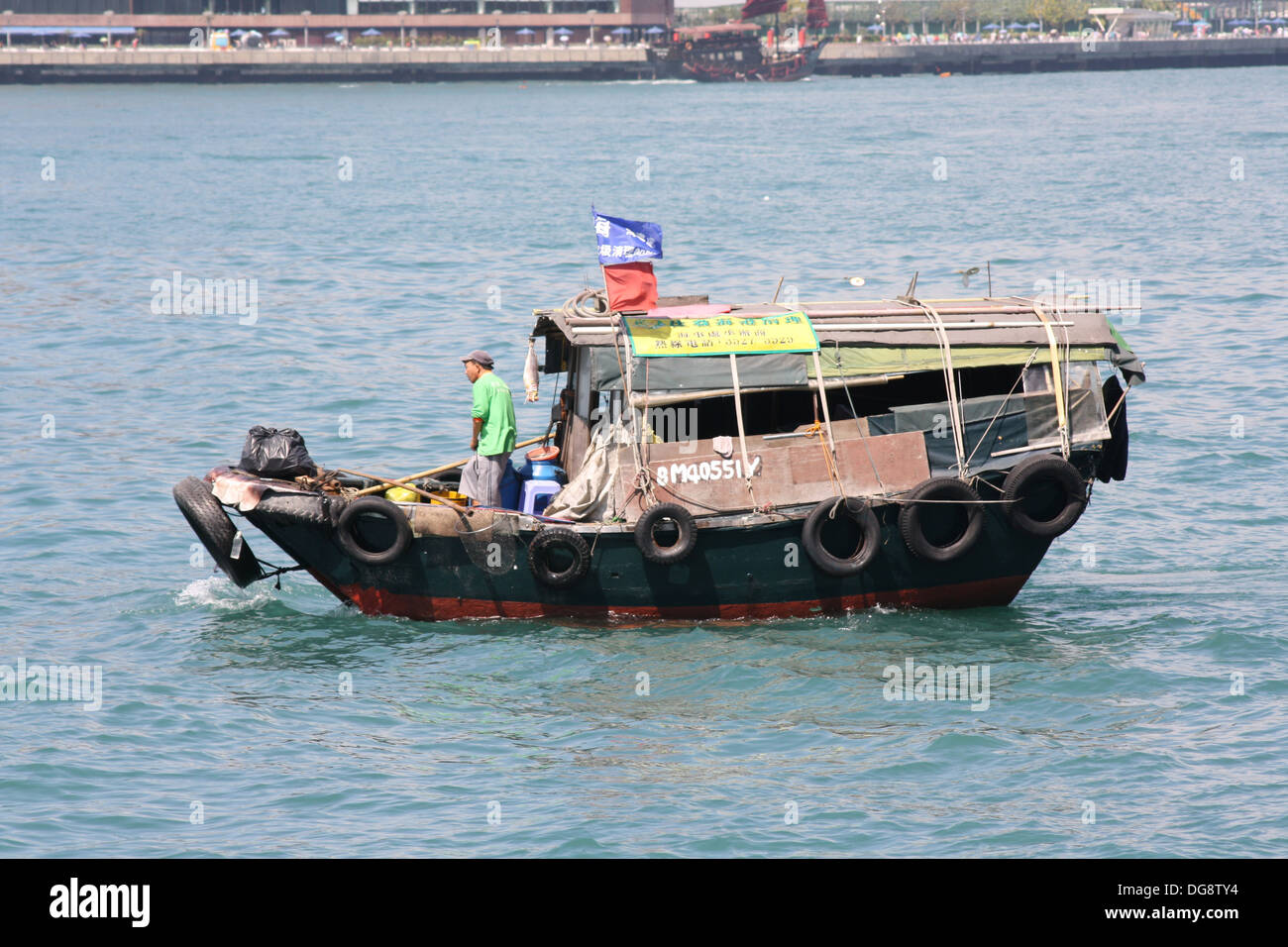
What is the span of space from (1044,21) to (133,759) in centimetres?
13691

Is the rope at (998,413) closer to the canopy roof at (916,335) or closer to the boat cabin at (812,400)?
the boat cabin at (812,400)

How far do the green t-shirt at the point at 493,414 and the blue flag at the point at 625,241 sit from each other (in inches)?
66.0

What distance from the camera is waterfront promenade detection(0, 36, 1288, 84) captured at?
110812 mm

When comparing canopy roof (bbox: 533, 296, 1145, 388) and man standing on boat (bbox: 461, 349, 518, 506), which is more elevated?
canopy roof (bbox: 533, 296, 1145, 388)

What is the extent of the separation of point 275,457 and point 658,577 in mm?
4174

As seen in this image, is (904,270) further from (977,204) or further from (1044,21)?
(1044,21)

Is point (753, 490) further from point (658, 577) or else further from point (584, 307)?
point (584, 307)

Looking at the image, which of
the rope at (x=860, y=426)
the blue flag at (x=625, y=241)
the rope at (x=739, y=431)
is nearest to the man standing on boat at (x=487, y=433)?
the blue flag at (x=625, y=241)

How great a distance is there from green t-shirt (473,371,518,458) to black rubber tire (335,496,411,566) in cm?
115

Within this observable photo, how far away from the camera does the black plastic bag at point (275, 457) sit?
1518 centimetres

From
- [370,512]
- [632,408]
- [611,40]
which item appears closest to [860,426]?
[632,408]

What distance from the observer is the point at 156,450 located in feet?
77.9

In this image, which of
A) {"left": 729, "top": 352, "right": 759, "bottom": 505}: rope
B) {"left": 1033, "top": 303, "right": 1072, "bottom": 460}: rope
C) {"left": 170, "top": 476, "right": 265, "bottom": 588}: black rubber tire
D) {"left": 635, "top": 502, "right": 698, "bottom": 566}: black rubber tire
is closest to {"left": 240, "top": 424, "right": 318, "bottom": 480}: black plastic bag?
{"left": 170, "top": 476, "right": 265, "bottom": 588}: black rubber tire

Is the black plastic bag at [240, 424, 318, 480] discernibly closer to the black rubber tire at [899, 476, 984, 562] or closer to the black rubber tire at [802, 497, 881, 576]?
the black rubber tire at [802, 497, 881, 576]
